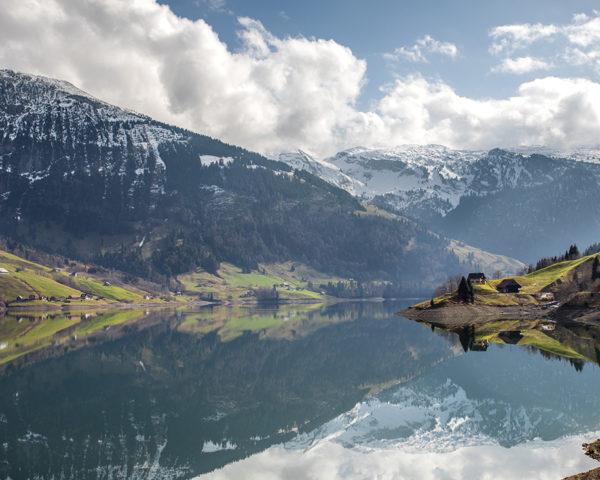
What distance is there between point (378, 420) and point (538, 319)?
9664 cm

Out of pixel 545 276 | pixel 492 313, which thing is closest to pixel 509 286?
pixel 492 313

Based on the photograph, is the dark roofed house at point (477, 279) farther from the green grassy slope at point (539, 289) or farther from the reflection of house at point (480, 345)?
the reflection of house at point (480, 345)

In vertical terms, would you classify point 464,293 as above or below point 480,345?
above

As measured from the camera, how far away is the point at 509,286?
169125 mm

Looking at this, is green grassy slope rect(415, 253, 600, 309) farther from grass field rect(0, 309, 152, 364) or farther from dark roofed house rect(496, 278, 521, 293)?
grass field rect(0, 309, 152, 364)

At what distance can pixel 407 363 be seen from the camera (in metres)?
111

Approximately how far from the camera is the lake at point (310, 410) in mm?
46188

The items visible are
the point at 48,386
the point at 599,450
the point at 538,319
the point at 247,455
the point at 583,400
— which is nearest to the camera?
the point at 599,450

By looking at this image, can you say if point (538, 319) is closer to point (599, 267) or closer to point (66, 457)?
point (599, 267)

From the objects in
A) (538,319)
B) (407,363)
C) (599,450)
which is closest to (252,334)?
(407,363)

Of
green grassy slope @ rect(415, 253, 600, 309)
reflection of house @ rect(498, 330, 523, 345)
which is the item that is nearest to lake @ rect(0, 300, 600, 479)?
reflection of house @ rect(498, 330, 523, 345)

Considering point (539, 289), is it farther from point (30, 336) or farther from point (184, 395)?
point (30, 336)

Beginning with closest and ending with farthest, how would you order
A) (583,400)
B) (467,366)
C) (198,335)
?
1. (583,400)
2. (467,366)
3. (198,335)

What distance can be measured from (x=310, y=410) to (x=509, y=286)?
11911 cm
